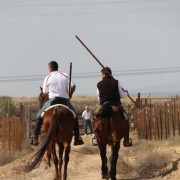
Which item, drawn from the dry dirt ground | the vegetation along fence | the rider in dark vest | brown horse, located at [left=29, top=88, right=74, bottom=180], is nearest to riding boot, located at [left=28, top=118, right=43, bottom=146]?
brown horse, located at [left=29, top=88, right=74, bottom=180]

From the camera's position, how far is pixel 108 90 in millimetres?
13273

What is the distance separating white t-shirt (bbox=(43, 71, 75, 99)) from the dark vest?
783 mm

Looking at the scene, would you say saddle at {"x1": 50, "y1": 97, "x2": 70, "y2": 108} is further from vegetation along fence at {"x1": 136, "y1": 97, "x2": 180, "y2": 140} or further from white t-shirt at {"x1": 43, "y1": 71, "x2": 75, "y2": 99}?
vegetation along fence at {"x1": 136, "y1": 97, "x2": 180, "y2": 140}

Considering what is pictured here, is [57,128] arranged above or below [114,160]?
above

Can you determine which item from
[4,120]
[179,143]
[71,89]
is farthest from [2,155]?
[71,89]

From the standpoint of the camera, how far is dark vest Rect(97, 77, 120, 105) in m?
13.2

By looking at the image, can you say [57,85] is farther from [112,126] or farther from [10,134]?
[10,134]

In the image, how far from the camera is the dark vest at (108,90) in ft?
43.4

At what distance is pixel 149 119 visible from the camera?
26.1 m

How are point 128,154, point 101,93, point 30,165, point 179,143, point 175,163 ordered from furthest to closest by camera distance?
point 179,143, point 128,154, point 175,163, point 101,93, point 30,165

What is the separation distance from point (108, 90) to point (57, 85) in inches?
43.5

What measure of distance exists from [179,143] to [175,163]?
20.3 ft

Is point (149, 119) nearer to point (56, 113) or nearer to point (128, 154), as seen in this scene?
point (128, 154)

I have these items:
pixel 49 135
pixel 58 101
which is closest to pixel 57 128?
pixel 49 135
